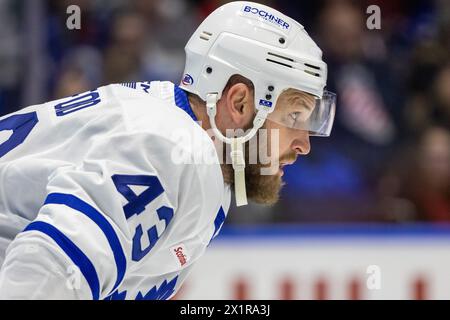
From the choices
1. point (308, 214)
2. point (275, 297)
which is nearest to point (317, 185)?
point (308, 214)

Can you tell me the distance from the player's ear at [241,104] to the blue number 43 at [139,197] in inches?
20.6

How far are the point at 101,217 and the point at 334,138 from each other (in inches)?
108

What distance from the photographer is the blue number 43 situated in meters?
1.95

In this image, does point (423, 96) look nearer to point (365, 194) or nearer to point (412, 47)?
point (412, 47)

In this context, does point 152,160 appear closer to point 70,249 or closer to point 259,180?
point 70,249

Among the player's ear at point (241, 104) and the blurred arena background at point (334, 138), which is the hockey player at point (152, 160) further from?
the blurred arena background at point (334, 138)

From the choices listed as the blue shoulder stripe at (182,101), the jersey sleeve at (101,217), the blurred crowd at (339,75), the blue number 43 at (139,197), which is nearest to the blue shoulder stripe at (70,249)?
the jersey sleeve at (101,217)

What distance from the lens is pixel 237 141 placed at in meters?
2.44

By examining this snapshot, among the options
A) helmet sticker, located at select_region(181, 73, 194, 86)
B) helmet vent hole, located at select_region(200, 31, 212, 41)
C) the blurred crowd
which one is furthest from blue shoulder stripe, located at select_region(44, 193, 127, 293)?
the blurred crowd

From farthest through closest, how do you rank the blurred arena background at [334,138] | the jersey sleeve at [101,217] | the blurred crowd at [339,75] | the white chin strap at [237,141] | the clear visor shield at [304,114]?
the blurred crowd at [339,75] → the blurred arena background at [334,138] → the clear visor shield at [304,114] → the white chin strap at [237,141] → the jersey sleeve at [101,217]

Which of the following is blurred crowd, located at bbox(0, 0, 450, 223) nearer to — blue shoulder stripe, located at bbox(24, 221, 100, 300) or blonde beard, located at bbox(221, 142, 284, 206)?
blonde beard, located at bbox(221, 142, 284, 206)

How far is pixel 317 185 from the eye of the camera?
444cm

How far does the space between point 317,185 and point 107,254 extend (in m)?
2.66

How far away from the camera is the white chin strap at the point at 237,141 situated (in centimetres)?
242
